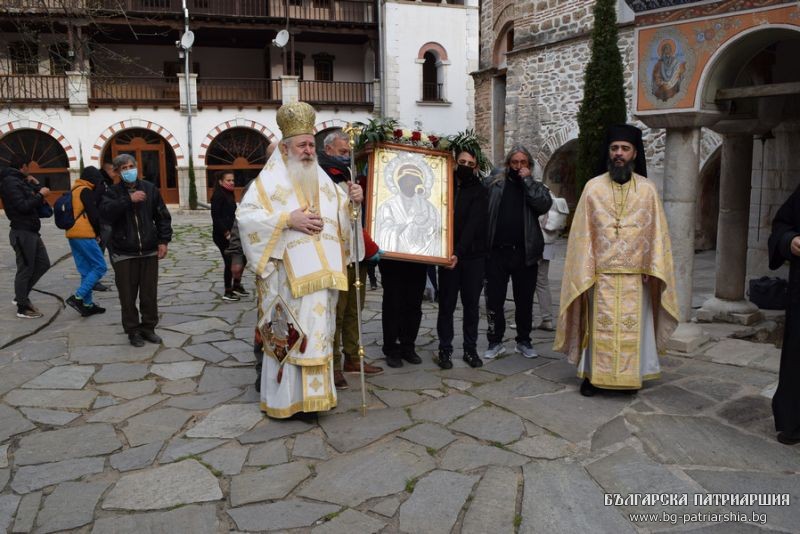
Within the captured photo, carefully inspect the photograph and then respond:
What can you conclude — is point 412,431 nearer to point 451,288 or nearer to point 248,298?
point 451,288

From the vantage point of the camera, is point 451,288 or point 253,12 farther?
point 253,12

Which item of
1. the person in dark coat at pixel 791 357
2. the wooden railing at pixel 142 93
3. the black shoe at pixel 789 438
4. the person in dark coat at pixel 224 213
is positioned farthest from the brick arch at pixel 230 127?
the black shoe at pixel 789 438

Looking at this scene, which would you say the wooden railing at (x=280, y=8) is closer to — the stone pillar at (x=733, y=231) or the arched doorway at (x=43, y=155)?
the arched doorway at (x=43, y=155)

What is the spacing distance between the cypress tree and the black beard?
8.65 metres

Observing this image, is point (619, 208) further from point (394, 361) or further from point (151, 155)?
point (151, 155)

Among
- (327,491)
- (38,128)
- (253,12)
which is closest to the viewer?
(327,491)

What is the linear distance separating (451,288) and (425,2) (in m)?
23.6

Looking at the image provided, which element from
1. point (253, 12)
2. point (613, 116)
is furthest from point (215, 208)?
point (253, 12)

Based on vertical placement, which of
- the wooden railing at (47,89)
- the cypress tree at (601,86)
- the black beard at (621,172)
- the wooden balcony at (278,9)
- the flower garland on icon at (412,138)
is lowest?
the black beard at (621,172)

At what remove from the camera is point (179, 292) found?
9062mm

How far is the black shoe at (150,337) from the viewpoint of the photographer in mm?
6430

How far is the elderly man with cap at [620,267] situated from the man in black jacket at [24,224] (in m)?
5.52

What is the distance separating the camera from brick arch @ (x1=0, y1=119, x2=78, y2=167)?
78.0 feet

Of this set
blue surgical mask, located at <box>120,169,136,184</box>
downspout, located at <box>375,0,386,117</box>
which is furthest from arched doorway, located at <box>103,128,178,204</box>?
blue surgical mask, located at <box>120,169,136,184</box>
